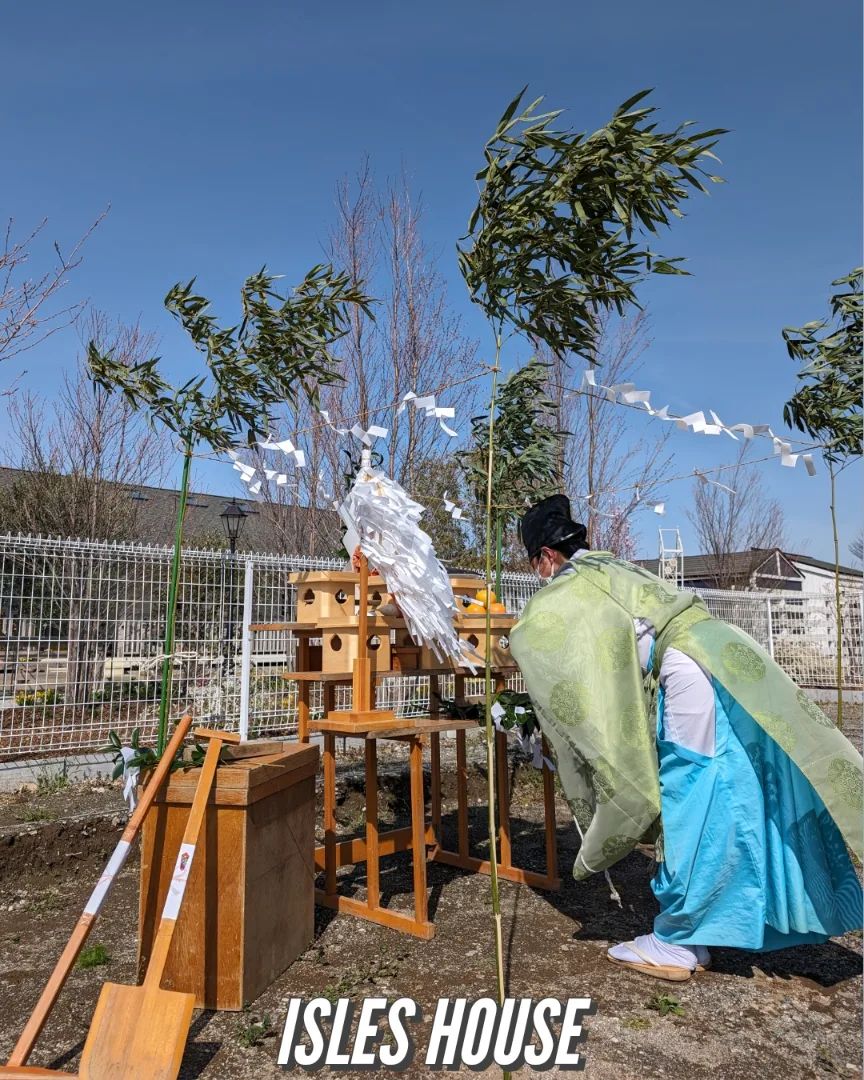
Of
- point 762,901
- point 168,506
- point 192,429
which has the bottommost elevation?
point 762,901

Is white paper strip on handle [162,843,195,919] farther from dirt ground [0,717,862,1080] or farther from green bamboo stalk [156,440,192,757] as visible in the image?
green bamboo stalk [156,440,192,757]

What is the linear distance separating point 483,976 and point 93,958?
1508 mm

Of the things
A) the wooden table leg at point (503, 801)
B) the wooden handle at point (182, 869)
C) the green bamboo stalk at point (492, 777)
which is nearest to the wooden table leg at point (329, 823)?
the wooden table leg at point (503, 801)

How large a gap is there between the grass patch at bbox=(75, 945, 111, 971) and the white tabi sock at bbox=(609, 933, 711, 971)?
198 centimetres

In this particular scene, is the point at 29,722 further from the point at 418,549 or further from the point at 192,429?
the point at 418,549

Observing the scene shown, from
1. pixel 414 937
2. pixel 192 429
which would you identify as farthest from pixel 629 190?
pixel 414 937

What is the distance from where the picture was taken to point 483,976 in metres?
2.95

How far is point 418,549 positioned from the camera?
3.56 meters

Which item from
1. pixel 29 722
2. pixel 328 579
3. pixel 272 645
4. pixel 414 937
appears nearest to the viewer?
pixel 414 937

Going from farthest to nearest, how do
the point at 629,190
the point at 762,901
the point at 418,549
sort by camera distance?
the point at 418,549 < the point at 762,901 < the point at 629,190

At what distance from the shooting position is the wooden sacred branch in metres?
3.42

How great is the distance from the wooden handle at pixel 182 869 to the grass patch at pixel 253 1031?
1.09 ft

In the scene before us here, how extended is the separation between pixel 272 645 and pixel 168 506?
11896mm

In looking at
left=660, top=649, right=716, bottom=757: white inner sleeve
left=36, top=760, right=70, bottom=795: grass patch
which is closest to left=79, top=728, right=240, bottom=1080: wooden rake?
left=660, top=649, right=716, bottom=757: white inner sleeve
